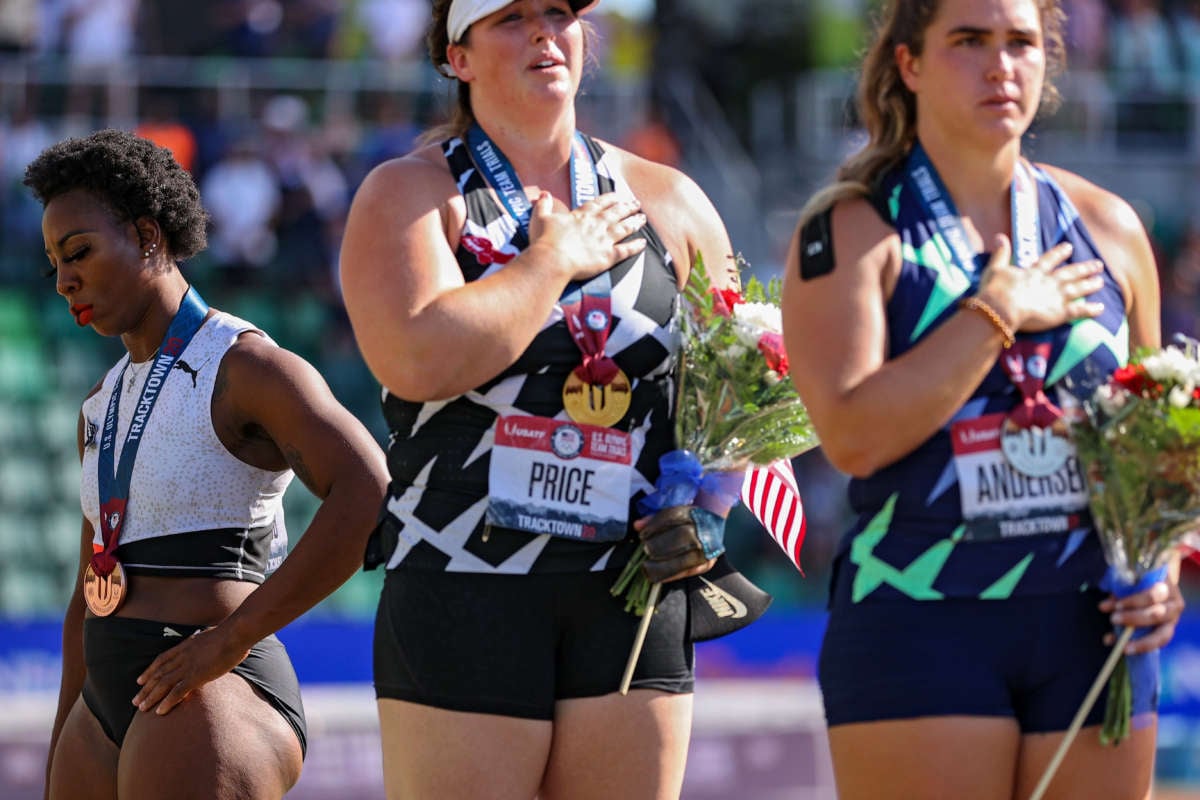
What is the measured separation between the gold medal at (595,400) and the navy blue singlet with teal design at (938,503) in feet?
1.67

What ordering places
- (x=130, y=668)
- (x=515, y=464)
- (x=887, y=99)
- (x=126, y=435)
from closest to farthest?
(x=887, y=99), (x=515, y=464), (x=130, y=668), (x=126, y=435)

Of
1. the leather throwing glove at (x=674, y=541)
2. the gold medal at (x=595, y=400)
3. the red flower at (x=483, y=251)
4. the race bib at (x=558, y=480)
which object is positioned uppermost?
the red flower at (x=483, y=251)

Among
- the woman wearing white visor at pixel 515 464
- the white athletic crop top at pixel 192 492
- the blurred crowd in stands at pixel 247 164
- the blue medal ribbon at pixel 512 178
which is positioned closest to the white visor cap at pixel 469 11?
the woman wearing white visor at pixel 515 464

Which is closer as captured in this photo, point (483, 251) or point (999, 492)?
point (999, 492)

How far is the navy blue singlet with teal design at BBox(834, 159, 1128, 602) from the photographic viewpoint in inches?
117

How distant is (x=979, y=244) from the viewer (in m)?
3.12

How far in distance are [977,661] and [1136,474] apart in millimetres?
403

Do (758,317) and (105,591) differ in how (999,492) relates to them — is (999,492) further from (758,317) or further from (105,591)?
(105,591)

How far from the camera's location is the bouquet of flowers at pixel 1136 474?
115 inches

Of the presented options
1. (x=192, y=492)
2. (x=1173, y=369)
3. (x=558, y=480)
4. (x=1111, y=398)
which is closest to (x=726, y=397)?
(x=558, y=480)

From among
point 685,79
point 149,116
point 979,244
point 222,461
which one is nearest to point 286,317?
point 149,116

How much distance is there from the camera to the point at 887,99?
3.23 m

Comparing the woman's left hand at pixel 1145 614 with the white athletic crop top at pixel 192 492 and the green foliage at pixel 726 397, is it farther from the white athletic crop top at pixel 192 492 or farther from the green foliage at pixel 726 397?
the white athletic crop top at pixel 192 492

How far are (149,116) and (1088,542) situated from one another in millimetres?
10476
